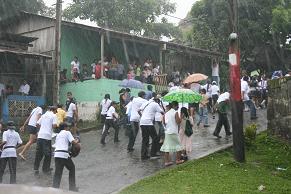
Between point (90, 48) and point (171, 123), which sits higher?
point (90, 48)

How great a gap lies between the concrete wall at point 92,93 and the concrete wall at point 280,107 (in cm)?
912

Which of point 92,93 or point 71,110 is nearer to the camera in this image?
point 71,110

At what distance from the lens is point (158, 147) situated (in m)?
13.5

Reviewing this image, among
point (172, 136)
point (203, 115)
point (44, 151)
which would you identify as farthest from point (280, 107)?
point (44, 151)

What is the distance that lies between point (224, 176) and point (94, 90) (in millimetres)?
13223

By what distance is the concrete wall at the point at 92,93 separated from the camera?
22.7m

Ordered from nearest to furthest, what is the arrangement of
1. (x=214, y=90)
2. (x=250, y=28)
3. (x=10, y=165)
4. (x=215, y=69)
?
(x=10, y=165), (x=214, y=90), (x=250, y=28), (x=215, y=69)

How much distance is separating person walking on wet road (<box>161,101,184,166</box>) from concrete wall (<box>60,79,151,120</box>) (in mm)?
10462

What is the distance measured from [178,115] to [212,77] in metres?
17.3

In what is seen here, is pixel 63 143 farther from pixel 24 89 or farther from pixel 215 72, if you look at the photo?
pixel 215 72

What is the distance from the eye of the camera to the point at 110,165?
1299cm

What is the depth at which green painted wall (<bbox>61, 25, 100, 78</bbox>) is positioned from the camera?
24.9 metres

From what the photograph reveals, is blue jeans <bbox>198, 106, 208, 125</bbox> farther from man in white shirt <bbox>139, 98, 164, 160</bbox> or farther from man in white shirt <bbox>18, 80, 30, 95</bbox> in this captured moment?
man in white shirt <bbox>18, 80, 30, 95</bbox>

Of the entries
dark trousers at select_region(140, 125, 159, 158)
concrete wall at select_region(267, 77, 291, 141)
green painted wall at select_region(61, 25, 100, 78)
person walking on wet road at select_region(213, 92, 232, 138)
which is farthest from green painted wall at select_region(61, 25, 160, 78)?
dark trousers at select_region(140, 125, 159, 158)
